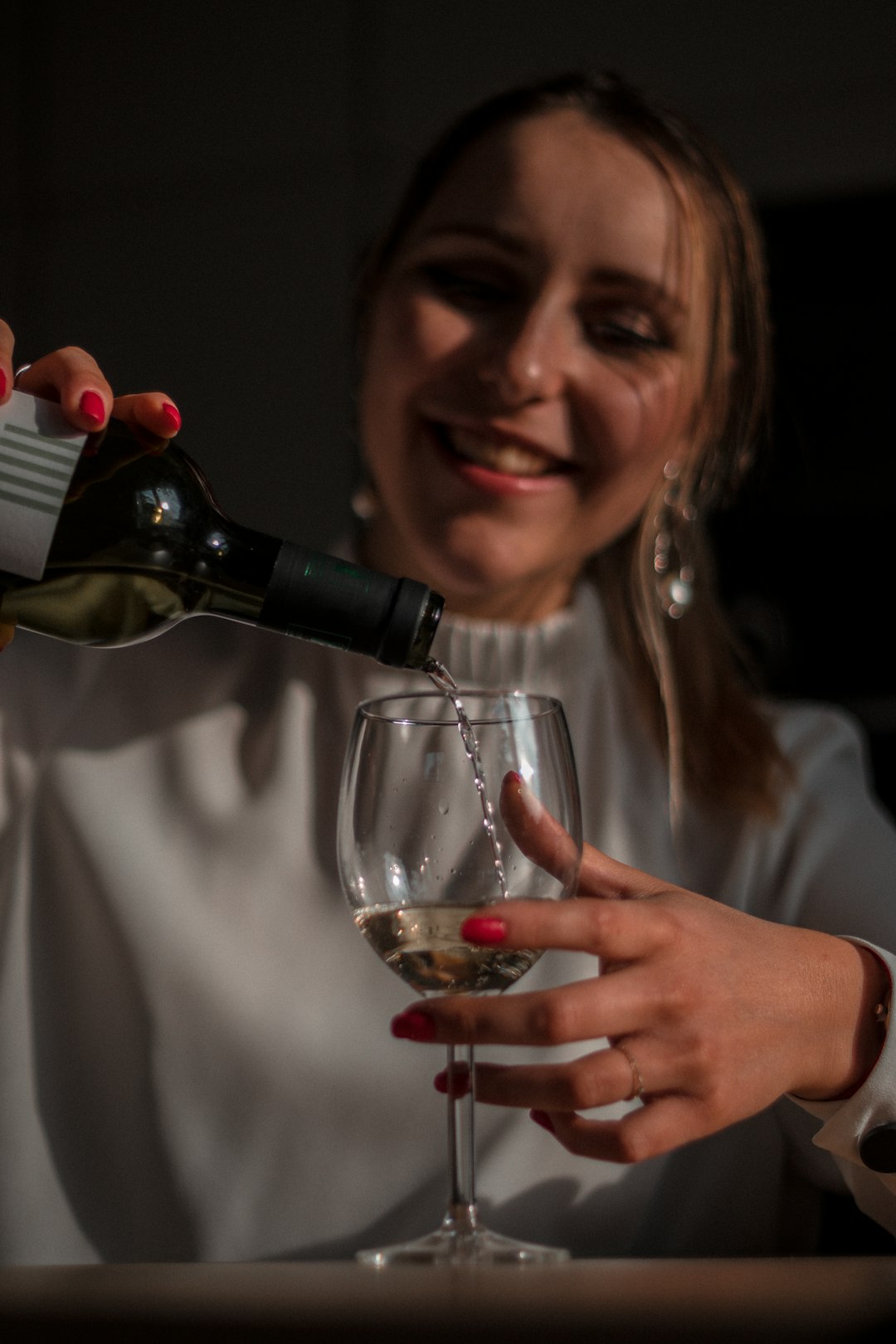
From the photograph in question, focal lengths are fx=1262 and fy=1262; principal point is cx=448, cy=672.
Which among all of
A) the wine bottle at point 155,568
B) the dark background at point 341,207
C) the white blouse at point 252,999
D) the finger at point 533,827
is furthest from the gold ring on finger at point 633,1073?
the dark background at point 341,207

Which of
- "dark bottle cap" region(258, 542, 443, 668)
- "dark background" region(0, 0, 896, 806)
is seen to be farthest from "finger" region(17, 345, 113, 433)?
"dark background" region(0, 0, 896, 806)

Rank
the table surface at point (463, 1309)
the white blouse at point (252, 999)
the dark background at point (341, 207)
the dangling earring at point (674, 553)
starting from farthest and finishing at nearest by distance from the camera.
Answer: the dark background at point (341, 207) < the dangling earring at point (674, 553) < the white blouse at point (252, 999) < the table surface at point (463, 1309)

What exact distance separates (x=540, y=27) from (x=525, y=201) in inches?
60.5

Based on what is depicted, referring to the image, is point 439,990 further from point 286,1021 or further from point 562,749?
point 286,1021

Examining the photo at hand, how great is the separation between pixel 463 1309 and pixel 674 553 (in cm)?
123

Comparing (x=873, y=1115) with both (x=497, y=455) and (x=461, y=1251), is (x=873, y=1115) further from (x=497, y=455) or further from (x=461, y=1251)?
(x=497, y=455)

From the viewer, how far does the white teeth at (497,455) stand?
4.08 ft

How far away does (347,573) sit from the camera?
704 mm

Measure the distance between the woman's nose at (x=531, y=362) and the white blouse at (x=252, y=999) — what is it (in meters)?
0.33

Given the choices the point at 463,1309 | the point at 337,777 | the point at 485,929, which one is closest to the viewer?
the point at 463,1309

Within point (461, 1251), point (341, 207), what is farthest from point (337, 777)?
point (341, 207)

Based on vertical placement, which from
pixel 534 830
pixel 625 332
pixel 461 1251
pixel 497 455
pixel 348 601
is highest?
pixel 625 332

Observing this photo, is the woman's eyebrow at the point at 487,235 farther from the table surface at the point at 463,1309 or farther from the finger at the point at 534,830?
the table surface at the point at 463,1309

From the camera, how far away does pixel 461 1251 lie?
65 centimetres
